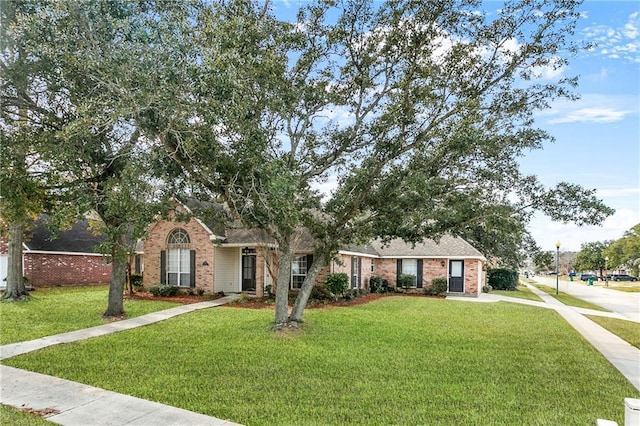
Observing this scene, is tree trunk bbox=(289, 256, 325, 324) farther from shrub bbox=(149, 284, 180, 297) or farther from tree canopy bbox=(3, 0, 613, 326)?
shrub bbox=(149, 284, 180, 297)

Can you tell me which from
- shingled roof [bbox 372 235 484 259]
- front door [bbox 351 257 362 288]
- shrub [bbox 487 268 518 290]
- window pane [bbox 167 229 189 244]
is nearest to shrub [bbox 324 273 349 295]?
front door [bbox 351 257 362 288]

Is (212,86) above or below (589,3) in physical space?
below

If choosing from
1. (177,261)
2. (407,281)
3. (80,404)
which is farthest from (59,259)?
(80,404)

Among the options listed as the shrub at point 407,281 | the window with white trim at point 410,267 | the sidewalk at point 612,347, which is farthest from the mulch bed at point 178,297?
the sidewalk at point 612,347

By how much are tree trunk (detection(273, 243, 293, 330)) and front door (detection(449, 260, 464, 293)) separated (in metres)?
15.3

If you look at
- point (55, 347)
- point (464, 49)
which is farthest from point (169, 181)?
point (464, 49)

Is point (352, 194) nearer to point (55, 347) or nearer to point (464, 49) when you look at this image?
point (464, 49)

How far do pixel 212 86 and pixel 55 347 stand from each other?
6.85 metres

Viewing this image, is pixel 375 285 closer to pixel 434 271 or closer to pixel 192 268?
pixel 434 271

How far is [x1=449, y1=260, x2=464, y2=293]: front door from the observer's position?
24.3 m

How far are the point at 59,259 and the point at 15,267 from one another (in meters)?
7.65

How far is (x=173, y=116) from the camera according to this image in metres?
7.79

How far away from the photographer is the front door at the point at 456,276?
24.3 m

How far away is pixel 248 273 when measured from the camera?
21.2 m
